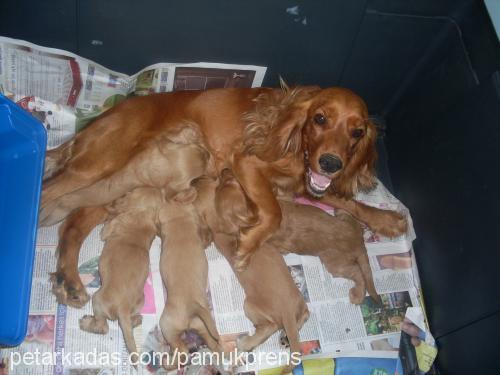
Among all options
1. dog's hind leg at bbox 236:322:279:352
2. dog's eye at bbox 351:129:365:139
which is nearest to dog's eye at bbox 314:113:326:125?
dog's eye at bbox 351:129:365:139

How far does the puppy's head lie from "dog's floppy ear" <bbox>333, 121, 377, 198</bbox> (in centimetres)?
44

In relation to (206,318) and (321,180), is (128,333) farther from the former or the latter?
(321,180)

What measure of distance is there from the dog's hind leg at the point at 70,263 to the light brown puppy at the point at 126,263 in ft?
0.33

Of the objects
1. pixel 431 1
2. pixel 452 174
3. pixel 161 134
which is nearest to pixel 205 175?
pixel 161 134

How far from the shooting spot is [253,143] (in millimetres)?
2348

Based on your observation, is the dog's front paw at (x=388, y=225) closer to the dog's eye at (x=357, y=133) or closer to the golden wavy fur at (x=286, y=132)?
the golden wavy fur at (x=286, y=132)

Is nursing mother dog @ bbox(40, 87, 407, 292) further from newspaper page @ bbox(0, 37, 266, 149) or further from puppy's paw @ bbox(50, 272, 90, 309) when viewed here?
puppy's paw @ bbox(50, 272, 90, 309)

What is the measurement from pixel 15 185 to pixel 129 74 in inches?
30.6

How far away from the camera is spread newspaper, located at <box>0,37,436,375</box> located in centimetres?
212

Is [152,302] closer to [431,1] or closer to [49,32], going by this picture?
[49,32]

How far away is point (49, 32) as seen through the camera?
2.23m

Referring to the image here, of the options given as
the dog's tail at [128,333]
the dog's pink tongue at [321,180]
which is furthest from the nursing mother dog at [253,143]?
the dog's tail at [128,333]

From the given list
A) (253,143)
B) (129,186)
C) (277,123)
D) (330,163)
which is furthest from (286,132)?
(129,186)

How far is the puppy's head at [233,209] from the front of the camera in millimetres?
2236
